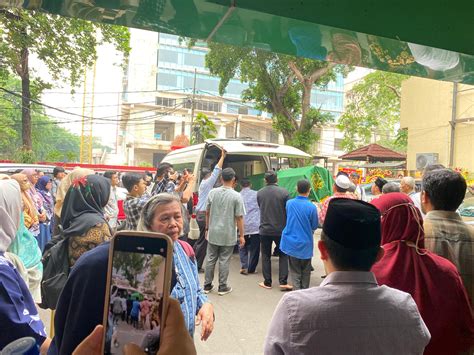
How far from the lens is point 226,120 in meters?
45.3

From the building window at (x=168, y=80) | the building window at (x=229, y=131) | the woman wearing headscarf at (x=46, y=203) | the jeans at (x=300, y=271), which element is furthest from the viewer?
the building window at (x=168, y=80)

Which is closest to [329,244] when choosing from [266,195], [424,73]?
[424,73]

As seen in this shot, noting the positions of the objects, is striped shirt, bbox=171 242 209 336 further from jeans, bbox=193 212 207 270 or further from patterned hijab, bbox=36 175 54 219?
patterned hijab, bbox=36 175 54 219

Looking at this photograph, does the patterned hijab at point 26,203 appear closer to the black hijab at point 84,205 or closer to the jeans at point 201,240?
the jeans at point 201,240

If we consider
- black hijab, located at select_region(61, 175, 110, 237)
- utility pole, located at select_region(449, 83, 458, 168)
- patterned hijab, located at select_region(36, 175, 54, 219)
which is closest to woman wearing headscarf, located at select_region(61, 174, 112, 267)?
black hijab, located at select_region(61, 175, 110, 237)

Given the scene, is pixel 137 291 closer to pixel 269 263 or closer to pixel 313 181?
pixel 269 263

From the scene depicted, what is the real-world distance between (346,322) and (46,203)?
8171 millimetres

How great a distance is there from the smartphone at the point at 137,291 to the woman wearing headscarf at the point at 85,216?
6.47 ft

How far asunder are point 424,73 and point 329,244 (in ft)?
8.67

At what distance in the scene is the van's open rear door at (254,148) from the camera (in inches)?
316

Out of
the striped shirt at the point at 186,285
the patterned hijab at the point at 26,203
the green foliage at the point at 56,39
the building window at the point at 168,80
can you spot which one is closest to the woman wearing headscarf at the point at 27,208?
the patterned hijab at the point at 26,203

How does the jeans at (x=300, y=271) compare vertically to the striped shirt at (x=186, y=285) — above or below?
below

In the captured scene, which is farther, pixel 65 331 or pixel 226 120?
pixel 226 120

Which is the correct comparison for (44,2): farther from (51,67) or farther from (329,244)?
(51,67)
